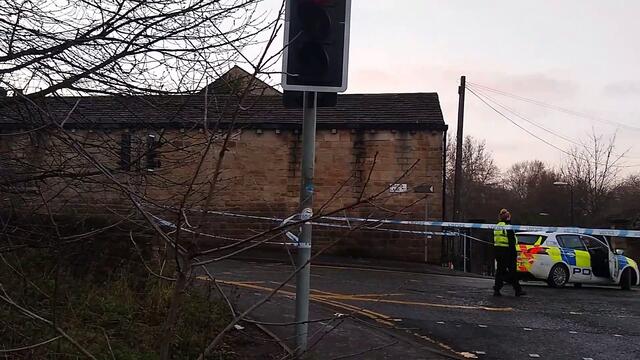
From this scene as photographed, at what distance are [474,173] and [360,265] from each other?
171ft

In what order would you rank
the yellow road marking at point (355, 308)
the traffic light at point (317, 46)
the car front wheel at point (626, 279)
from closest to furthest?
the traffic light at point (317, 46)
the yellow road marking at point (355, 308)
the car front wheel at point (626, 279)

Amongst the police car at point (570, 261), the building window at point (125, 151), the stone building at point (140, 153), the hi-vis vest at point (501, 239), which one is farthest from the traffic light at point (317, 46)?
the police car at point (570, 261)

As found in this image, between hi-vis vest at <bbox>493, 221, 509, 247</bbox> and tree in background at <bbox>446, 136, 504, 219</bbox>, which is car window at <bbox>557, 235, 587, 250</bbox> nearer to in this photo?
hi-vis vest at <bbox>493, 221, 509, 247</bbox>

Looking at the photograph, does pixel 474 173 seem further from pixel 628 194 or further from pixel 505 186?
pixel 628 194

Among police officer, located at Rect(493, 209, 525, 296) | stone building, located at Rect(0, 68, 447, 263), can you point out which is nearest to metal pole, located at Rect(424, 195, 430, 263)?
police officer, located at Rect(493, 209, 525, 296)

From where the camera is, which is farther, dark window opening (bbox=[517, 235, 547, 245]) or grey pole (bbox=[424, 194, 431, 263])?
grey pole (bbox=[424, 194, 431, 263])

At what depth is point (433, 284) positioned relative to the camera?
1262 centimetres

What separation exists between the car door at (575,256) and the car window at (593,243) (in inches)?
10.8

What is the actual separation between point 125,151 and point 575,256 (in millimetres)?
11865

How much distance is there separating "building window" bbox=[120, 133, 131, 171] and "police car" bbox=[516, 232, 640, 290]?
1088 cm

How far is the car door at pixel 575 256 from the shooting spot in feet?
46.4

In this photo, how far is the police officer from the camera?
1112 centimetres

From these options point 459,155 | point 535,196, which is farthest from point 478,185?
point 459,155

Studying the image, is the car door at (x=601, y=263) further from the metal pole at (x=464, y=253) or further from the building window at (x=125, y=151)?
the building window at (x=125, y=151)
